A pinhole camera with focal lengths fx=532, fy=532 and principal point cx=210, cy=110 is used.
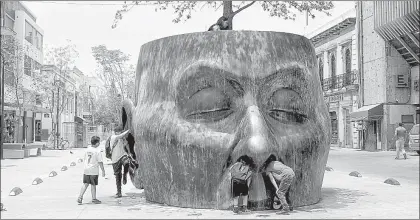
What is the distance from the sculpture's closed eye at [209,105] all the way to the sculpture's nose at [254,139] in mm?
372

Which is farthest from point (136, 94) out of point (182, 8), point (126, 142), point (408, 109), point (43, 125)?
point (43, 125)

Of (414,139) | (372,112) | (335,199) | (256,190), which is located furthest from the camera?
(372,112)

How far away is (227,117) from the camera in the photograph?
7375 mm

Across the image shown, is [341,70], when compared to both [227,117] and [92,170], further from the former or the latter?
[227,117]

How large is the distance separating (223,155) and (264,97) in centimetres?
100

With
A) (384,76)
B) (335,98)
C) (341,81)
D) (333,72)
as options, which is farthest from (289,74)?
(333,72)

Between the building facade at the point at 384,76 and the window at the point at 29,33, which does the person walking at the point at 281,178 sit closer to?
the building facade at the point at 384,76

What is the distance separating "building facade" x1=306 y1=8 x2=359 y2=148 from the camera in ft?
103

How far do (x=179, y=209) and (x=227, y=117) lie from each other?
1435 mm

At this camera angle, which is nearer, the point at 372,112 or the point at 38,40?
the point at 372,112

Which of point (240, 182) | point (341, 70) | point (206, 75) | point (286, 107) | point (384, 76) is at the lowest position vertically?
point (240, 182)

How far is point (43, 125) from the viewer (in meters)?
47.7

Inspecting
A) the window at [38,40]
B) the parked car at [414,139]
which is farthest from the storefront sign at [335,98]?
the window at [38,40]

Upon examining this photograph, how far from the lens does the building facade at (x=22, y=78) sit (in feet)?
88.3
